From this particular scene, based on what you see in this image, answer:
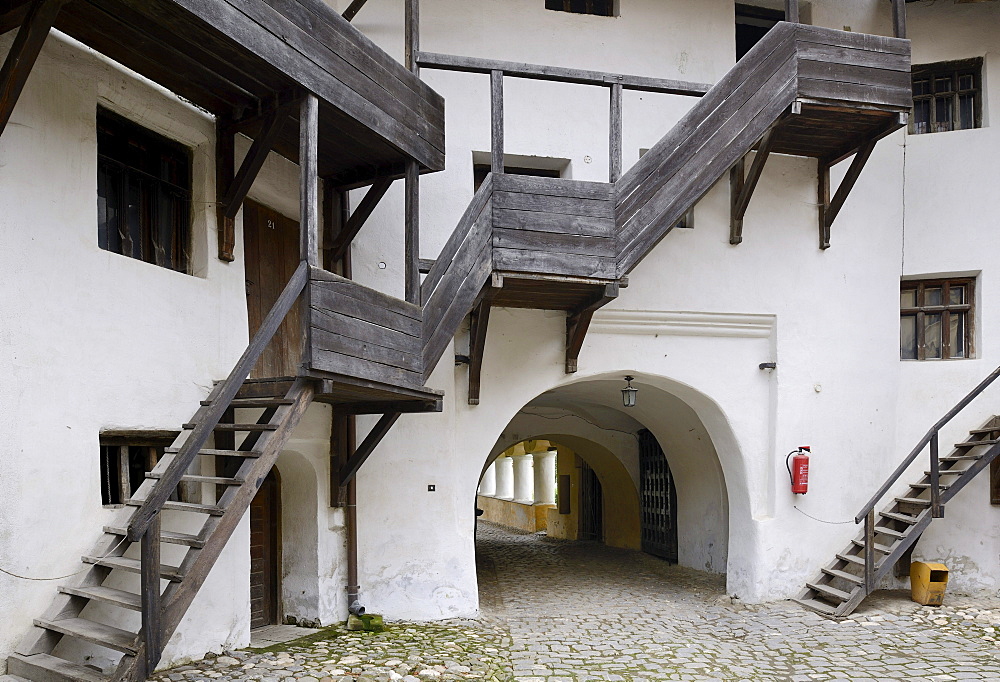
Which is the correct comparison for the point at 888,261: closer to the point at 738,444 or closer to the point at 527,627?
the point at 738,444

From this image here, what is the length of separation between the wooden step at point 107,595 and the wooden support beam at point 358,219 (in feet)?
13.4

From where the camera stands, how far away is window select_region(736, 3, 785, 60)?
1103cm

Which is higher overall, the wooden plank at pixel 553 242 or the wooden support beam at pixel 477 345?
the wooden plank at pixel 553 242

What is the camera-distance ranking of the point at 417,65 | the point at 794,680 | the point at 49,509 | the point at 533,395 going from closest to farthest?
the point at 49,509, the point at 794,680, the point at 417,65, the point at 533,395

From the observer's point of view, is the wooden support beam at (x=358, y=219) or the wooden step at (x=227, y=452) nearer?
the wooden step at (x=227, y=452)

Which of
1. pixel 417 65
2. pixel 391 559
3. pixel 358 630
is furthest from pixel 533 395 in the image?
pixel 417 65

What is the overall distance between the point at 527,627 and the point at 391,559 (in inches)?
61.0

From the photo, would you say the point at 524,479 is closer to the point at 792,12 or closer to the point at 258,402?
the point at 792,12

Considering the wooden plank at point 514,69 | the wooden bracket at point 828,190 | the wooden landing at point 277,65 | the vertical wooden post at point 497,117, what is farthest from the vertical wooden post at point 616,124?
the wooden bracket at point 828,190

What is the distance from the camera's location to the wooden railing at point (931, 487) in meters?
9.27

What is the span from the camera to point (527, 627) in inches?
346

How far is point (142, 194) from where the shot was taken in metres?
6.94

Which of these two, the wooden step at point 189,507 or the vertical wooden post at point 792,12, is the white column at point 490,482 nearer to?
the vertical wooden post at point 792,12

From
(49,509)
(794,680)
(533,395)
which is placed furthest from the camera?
(533,395)
